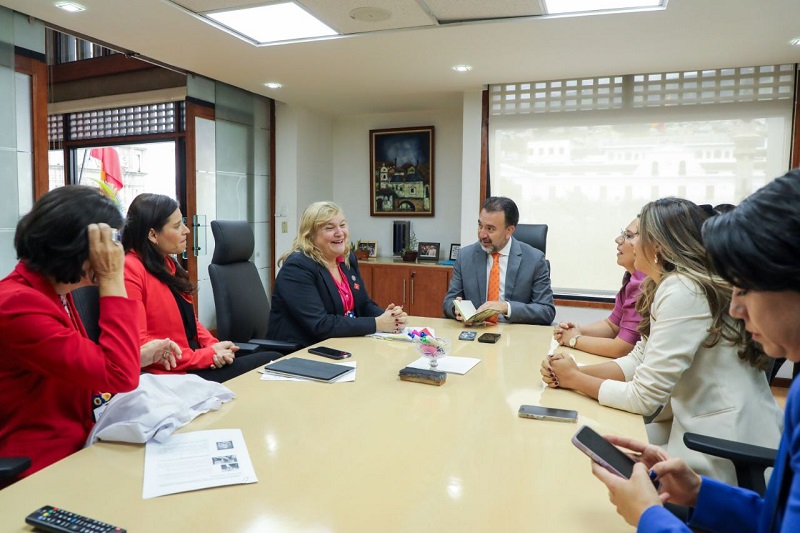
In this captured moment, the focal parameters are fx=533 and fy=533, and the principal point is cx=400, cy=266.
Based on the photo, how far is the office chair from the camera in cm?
274

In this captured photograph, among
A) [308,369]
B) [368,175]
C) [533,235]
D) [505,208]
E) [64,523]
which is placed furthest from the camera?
[368,175]

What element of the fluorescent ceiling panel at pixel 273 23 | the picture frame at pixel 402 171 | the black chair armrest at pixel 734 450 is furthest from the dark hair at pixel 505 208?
the picture frame at pixel 402 171

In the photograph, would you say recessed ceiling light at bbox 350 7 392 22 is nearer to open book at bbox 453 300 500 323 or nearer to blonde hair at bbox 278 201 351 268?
blonde hair at bbox 278 201 351 268


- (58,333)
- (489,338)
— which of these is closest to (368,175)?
(489,338)

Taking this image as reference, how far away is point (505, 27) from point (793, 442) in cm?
308

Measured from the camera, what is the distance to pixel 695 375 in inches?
59.7

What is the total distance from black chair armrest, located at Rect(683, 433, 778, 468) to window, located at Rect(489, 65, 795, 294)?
3642 millimetres

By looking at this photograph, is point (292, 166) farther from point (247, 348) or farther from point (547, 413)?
point (547, 413)

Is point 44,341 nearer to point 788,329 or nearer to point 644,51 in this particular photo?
point 788,329

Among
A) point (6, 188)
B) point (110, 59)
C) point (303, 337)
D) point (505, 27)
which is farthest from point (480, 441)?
point (110, 59)

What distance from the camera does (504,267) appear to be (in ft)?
10.1

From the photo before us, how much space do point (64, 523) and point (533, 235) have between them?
3103 mm

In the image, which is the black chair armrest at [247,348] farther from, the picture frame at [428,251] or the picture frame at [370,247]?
the picture frame at [370,247]

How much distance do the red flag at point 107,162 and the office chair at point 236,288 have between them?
435cm
